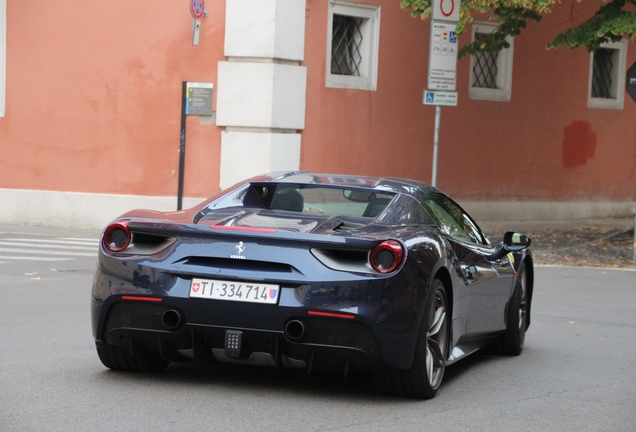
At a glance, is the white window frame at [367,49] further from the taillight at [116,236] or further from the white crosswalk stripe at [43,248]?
the taillight at [116,236]

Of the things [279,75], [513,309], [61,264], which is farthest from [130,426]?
[279,75]

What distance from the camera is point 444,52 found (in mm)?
14789

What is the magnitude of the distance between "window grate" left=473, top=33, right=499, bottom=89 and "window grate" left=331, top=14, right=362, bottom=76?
327 centimetres

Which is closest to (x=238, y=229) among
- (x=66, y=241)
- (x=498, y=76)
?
(x=66, y=241)

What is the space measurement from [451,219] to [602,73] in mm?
19787

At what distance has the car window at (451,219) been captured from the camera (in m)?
6.78

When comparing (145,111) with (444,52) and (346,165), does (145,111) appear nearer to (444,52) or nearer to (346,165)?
(346,165)

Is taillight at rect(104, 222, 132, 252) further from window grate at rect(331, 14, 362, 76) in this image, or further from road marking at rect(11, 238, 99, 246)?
window grate at rect(331, 14, 362, 76)

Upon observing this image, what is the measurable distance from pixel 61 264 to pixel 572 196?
47.5 ft

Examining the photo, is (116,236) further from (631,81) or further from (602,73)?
(602,73)

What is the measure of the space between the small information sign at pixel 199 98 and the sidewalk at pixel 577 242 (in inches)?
233

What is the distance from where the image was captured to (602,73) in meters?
25.7

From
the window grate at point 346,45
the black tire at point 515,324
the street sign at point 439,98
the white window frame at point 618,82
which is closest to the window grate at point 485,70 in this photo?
the white window frame at point 618,82

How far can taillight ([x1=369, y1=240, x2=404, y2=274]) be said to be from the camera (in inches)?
219
